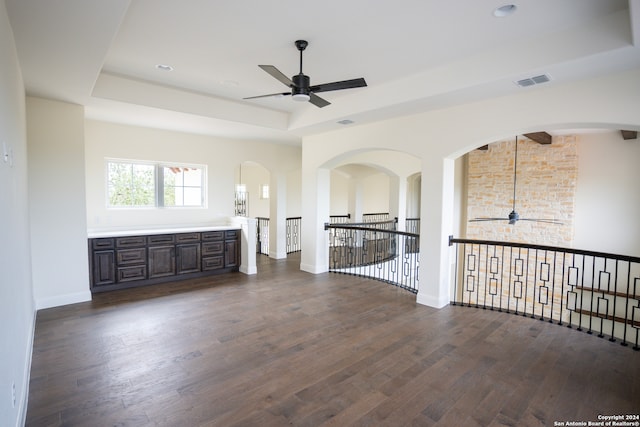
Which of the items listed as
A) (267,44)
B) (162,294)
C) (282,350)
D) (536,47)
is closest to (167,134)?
(162,294)

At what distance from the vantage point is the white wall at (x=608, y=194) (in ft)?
20.2

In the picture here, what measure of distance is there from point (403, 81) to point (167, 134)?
14.9ft

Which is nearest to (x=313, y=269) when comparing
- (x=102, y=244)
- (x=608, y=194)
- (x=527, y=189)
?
(x=102, y=244)

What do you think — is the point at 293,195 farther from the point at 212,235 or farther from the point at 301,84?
the point at 301,84

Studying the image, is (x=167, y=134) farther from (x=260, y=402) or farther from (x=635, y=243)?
(x=635, y=243)

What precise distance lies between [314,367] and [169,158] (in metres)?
5.13

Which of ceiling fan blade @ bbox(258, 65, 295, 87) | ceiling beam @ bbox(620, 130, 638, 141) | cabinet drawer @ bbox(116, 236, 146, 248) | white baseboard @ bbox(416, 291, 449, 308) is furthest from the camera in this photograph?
ceiling beam @ bbox(620, 130, 638, 141)

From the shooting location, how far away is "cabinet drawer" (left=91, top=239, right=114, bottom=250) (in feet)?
16.7

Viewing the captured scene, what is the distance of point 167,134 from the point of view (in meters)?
6.43

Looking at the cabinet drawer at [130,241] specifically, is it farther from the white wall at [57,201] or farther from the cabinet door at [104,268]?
the white wall at [57,201]

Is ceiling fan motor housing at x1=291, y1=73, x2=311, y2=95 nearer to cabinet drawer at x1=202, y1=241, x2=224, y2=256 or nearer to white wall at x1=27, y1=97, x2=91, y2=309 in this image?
white wall at x1=27, y1=97, x2=91, y2=309

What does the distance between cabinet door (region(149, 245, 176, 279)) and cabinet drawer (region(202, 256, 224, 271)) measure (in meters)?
0.57

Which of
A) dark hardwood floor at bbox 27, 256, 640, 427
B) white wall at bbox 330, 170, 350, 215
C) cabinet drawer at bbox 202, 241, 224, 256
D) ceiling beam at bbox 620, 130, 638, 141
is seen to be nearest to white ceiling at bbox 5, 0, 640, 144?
cabinet drawer at bbox 202, 241, 224, 256

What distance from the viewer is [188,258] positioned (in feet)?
20.0
